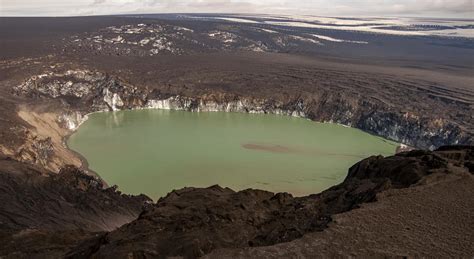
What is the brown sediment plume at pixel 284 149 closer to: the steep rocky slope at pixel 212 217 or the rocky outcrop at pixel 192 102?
the rocky outcrop at pixel 192 102

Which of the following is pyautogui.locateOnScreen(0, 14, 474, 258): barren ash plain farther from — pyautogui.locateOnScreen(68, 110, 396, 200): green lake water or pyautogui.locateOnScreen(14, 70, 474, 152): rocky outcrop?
pyautogui.locateOnScreen(68, 110, 396, 200): green lake water

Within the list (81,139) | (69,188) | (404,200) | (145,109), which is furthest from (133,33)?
(404,200)

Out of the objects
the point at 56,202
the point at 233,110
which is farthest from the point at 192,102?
the point at 56,202

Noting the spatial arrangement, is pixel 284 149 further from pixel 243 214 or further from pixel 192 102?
pixel 243 214

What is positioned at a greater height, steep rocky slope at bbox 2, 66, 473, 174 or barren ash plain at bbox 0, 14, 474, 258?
barren ash plain at bbox 0, 14, 474, 258

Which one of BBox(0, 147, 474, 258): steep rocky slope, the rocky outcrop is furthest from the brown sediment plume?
BBox(0, 147, 474, 258): steep rocky slope

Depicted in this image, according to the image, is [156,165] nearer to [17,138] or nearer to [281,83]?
[17,138]

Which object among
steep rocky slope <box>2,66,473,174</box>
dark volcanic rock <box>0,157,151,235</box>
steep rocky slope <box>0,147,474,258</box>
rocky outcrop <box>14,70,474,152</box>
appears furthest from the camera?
rocky outcrop <box>14,70,474,152</box>
